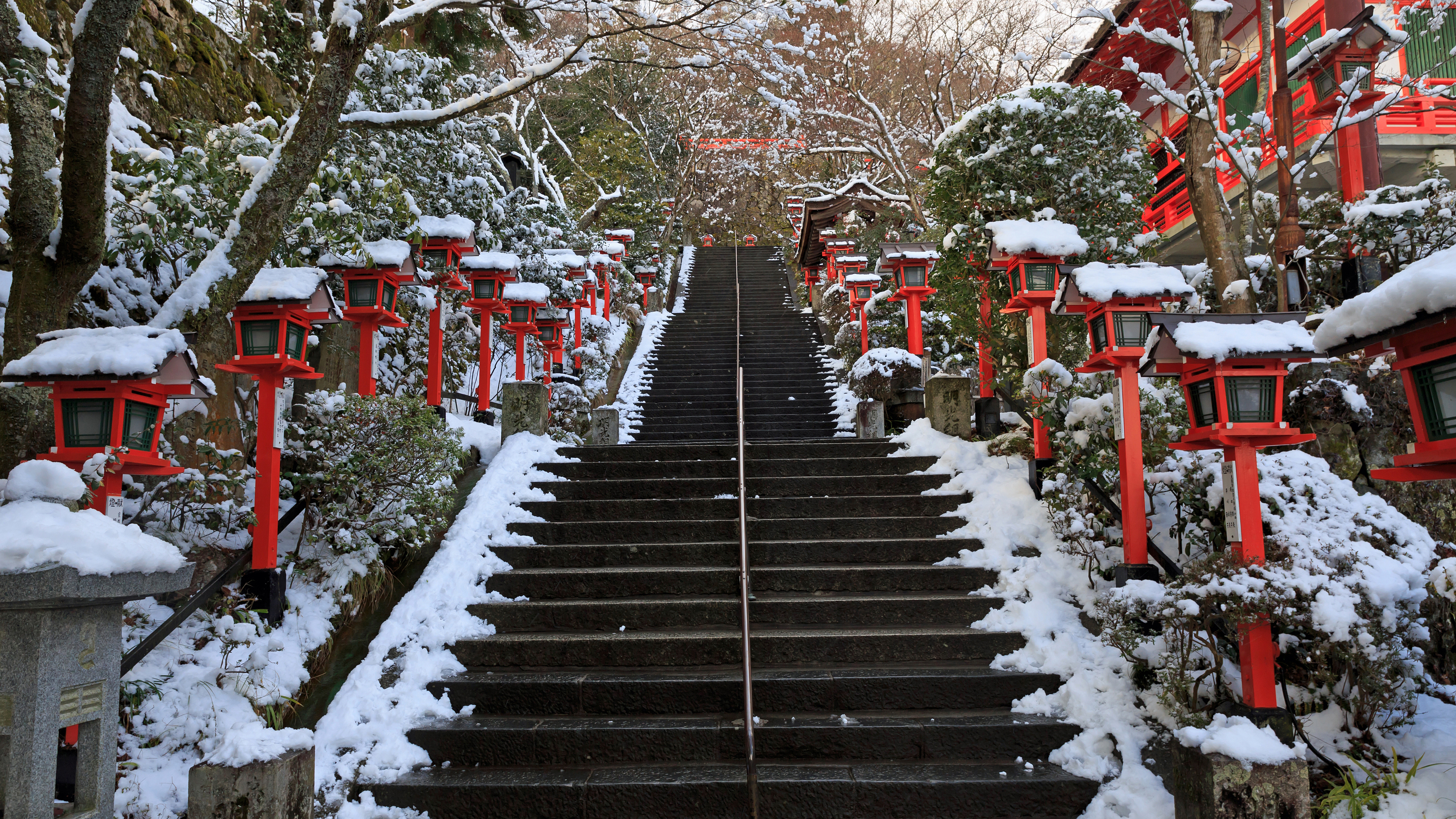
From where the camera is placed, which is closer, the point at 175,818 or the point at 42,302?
the point at 175,818

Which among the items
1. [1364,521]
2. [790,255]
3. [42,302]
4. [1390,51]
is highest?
[790,255]

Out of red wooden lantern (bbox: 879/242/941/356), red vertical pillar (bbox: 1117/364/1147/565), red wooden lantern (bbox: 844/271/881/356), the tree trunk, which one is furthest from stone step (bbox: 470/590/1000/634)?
red wooden lantern (bbox: 844/271/881/356)

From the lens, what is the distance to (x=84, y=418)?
3.77 m

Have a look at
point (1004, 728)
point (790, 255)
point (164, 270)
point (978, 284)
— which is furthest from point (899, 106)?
point (1004, 728)

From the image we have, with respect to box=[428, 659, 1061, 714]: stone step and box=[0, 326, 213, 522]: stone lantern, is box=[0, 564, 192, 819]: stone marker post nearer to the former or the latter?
box=[0, 326, 213, 522]: stone lantern

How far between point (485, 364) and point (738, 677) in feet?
19.6

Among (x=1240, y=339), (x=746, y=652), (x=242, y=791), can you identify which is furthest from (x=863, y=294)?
(x=242, y=791)

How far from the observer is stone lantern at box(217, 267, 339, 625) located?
4652mm

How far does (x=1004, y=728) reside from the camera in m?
4.09

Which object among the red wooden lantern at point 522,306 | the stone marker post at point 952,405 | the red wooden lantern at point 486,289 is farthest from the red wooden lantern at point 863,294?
the red wooden lantern at point 486,289

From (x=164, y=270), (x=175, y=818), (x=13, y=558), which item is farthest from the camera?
(x=164, y=270)

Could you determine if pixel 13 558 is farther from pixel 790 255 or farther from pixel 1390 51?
pixel 790 255

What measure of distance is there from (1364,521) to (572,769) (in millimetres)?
4354

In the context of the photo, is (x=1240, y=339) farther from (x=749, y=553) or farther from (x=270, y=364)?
(x=270, y=364)
